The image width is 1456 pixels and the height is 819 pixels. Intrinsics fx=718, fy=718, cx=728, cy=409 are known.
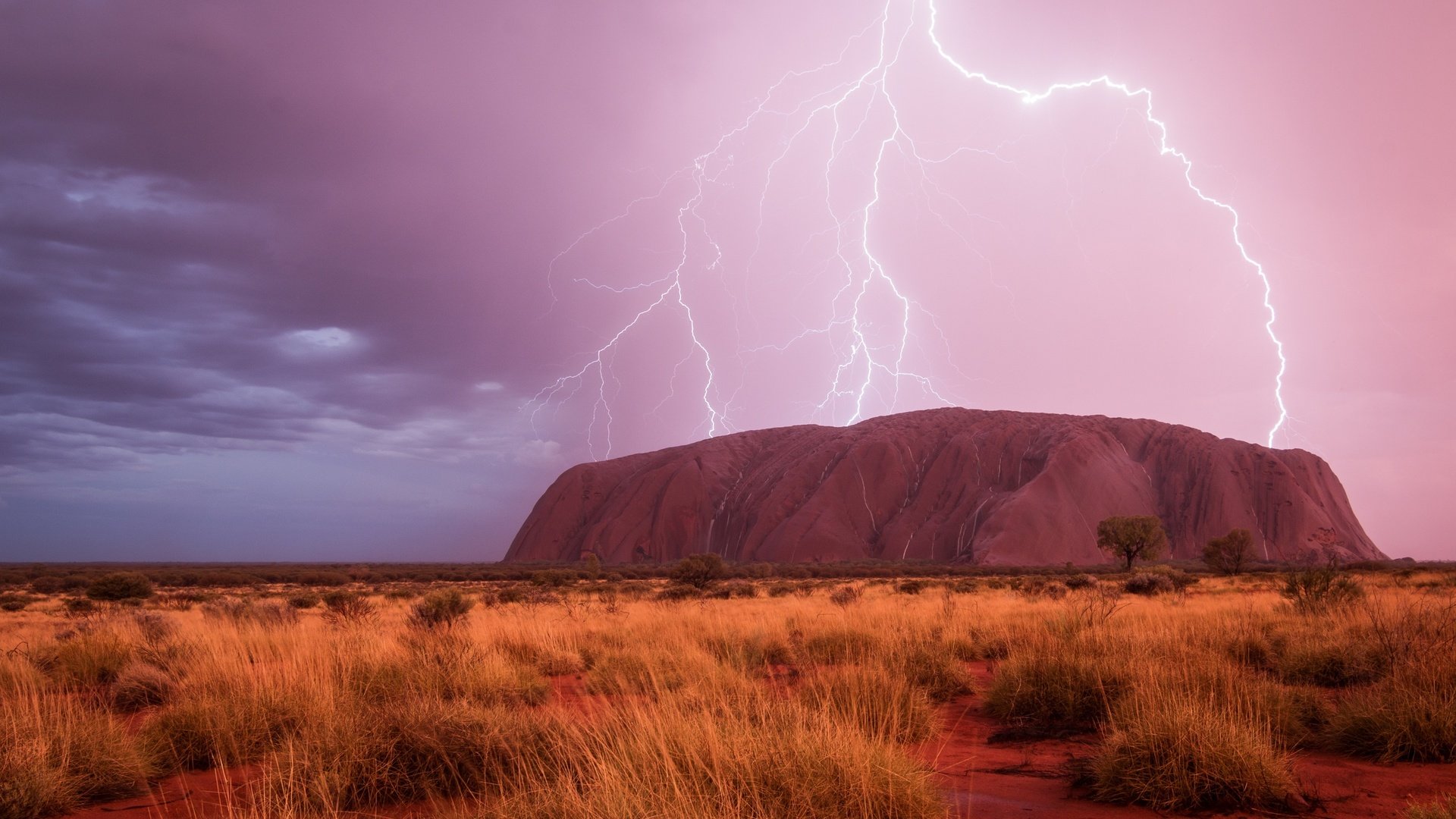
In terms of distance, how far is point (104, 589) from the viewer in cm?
2605

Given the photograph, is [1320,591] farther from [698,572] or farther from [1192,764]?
[698,572]

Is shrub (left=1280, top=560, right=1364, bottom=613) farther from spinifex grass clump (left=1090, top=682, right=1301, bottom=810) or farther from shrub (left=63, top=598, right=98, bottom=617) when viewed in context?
shrub (left=63, top=598, right=98, bottom=617)

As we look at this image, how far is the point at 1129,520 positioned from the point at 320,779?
60879 millimetres

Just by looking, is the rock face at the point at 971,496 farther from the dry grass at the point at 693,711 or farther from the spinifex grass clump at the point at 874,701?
the spinifex grass clump at the point at 874,701

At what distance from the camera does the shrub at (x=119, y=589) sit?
26.0 metres

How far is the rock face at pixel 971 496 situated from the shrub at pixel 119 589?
5972 centimetres

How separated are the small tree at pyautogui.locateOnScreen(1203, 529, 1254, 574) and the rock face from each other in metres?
19.6

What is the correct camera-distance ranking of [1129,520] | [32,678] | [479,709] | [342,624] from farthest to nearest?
1. [1129,520]
2. [342,624]
3. [32,678]
4. [479,709]

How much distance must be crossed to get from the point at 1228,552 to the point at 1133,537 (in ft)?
23.2

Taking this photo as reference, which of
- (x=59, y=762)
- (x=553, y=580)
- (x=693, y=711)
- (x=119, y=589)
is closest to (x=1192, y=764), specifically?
(x=693, y=711)

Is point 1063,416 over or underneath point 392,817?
over

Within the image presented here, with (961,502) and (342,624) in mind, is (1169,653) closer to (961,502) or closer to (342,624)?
(342,624)

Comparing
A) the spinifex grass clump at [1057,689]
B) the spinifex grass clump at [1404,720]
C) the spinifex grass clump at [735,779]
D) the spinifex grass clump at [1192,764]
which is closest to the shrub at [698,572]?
the spinifex grass clump at [1057,689]

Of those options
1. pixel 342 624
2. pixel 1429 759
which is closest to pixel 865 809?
pixel 1429 759
